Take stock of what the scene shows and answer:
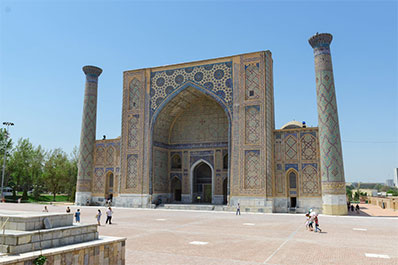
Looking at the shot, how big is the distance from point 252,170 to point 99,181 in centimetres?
1254

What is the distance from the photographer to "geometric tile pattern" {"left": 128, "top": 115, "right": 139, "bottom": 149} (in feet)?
80.9

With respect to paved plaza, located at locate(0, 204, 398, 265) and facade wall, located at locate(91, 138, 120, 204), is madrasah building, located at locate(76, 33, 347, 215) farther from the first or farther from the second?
paved plaza, located at locate(0, 204, 398, 265)

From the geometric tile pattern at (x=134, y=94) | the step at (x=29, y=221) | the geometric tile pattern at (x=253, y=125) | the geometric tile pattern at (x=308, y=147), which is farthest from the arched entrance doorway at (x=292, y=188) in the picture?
the step at (x=29, y=221)

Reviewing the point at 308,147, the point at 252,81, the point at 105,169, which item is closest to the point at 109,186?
the point at 105,169

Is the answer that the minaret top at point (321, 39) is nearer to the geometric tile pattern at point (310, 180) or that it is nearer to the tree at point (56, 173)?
the geometric tile pattern at point (310, 180)

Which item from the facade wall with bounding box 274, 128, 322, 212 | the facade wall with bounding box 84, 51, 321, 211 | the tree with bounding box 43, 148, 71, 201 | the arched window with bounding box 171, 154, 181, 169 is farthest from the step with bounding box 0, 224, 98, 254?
the tree with bounding box 43, 148, 71, 201

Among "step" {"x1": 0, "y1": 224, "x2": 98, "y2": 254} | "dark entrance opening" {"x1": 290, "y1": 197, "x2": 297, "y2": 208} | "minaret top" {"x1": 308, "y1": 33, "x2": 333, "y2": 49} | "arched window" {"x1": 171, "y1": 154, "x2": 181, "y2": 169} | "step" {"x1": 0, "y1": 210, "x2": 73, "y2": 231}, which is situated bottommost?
"dark entrance opening" {"x1": 290, "y1": 197, "x2": 297, "y2": 208}

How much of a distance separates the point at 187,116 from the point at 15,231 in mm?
22118

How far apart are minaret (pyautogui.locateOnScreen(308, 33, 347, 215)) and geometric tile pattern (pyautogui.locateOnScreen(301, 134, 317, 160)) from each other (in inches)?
40.2

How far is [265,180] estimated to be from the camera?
20234 mm

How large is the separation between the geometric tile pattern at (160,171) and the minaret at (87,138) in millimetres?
5531

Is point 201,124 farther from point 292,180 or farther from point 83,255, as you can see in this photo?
point 83,255

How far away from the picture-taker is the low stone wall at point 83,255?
4.02 metres

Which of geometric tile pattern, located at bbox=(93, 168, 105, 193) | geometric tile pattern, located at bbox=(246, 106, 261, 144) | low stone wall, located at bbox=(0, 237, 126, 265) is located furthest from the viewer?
geometric tile pattern, located at bbox=(93, 168, 105, 193)
